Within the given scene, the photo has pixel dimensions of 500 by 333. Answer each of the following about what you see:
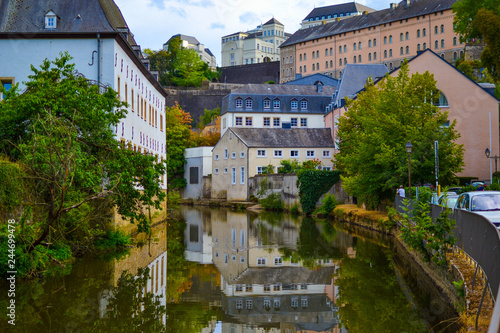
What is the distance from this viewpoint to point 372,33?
112 m

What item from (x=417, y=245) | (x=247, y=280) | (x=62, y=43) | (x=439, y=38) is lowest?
(x=247, y=280)

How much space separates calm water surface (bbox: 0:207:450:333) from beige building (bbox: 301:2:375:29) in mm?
125284

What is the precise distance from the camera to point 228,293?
15273mm

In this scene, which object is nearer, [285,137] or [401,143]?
[401,143]

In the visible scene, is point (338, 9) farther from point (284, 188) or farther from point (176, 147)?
point (284, 188)

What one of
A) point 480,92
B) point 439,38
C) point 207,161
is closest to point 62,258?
point 480,92

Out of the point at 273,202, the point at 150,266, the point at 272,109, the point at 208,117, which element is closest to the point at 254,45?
the point at 208,117

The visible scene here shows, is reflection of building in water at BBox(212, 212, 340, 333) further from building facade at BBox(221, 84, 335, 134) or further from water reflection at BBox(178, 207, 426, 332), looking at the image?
building facade at BBox(221, 84, 335, 134)

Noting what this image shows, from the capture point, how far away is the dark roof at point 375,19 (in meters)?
104

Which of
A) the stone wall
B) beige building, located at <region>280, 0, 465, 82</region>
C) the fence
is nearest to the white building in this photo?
the fence

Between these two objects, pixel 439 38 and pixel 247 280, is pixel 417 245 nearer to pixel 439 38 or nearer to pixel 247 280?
pixel 247 280

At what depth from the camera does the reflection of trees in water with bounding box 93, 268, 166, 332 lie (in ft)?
37.5

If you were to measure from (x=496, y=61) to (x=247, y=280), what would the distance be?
86.5 ft

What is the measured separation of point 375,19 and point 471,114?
247 ft
